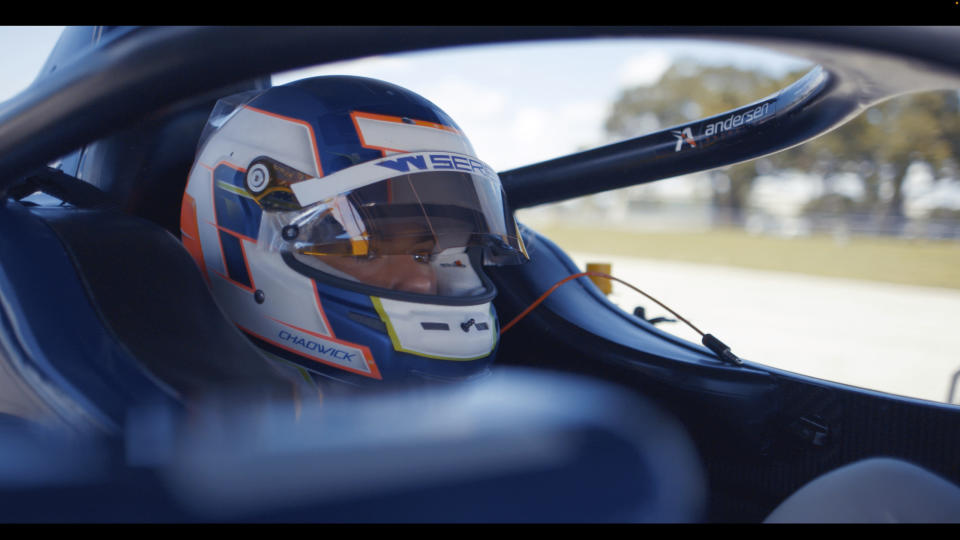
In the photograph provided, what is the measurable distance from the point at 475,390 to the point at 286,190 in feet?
2.62

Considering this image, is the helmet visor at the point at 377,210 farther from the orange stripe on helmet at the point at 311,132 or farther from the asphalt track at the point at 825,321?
the asphalt track at the point at 825,321

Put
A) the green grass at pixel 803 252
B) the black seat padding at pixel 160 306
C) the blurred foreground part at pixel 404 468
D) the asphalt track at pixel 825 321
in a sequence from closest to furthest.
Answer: the blurred foreground part at pixel 404 468 → the black seat padding at pixel 160 306 → the asphalt track at pixel 825 321 → the green grass at pixel 803 252

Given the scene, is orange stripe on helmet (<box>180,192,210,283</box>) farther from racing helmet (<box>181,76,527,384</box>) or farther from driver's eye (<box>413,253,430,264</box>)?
driver's eye (<box>413,253,430,264</box>)

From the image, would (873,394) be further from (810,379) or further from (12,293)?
(12,293)

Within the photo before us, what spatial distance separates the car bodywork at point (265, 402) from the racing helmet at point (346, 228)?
0.77 feet

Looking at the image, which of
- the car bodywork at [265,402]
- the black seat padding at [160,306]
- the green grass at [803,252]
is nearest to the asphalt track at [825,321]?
the green grass at [803,252]

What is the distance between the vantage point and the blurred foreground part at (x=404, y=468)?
22.2 inches

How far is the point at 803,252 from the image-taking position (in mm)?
12625

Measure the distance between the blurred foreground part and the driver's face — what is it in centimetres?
68

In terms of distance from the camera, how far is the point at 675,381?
135cm

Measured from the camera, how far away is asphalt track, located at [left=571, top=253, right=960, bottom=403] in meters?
4.48

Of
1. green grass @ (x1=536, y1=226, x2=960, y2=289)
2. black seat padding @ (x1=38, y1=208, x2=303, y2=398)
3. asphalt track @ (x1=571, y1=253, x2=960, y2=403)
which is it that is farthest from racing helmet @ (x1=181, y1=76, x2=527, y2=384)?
green grass @ (x1=536, y1=226, x2=960, y2=289)

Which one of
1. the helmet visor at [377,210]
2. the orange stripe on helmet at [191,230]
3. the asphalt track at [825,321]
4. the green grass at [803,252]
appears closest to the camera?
the helmet visor at [377,210]
